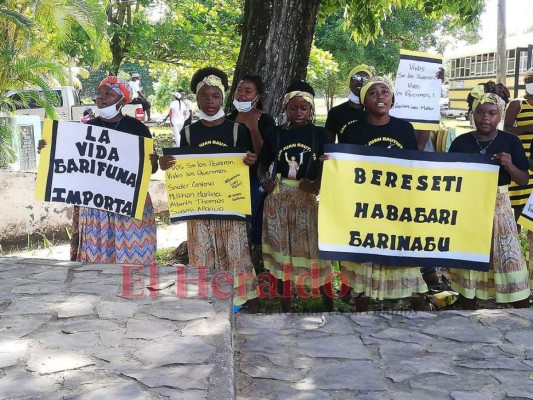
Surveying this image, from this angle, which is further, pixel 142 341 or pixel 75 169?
pixel 75 169

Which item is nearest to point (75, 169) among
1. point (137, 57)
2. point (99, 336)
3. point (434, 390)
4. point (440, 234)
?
point (99, 336)

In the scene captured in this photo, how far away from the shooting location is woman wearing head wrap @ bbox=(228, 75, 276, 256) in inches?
222

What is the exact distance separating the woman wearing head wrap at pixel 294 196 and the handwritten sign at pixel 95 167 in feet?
3.47

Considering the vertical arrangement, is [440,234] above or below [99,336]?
above

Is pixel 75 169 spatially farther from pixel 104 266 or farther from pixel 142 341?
pixel 142 341

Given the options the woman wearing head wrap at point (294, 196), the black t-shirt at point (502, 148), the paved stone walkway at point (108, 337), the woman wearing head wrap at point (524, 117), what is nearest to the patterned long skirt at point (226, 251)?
the woman wearing head wrap at point (294, 196)

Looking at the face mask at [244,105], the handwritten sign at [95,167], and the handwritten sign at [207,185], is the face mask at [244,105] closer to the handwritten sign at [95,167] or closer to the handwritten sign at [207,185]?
the handwritten sign at [207,185]

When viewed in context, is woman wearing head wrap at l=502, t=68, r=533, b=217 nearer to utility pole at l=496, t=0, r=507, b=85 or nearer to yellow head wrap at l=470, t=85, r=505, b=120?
yellow head wrap at l=470, t=85, r=505, b=120

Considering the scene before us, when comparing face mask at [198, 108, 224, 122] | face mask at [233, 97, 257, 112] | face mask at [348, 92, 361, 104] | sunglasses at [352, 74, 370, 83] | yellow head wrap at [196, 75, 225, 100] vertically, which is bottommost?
face mask at [198, 108, 224, 122]

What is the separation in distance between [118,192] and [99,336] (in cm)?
226

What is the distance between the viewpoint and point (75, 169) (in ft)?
18.4

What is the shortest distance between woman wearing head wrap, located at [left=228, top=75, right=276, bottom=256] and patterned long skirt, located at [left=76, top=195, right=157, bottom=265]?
97cm

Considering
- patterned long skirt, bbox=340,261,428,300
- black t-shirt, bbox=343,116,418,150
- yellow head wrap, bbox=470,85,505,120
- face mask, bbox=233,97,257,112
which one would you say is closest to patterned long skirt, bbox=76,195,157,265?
face mask, bbox=233,97,257,112

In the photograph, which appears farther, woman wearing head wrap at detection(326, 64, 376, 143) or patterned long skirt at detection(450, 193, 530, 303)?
woman wearing head wrap at detection(326, 64, 376, 143)
